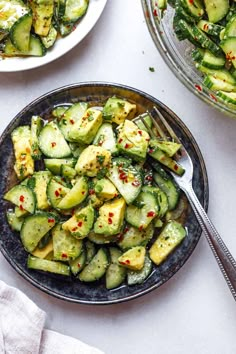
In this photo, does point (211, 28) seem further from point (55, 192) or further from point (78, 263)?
point (78, 263)

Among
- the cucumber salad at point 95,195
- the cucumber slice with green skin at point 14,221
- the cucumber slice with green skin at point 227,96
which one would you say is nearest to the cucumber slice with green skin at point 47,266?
the cucumber salad at point 95,195

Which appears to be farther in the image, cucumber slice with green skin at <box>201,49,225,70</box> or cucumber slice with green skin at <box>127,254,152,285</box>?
cucumber slice with green skin at <box>127,254,152,285</box>

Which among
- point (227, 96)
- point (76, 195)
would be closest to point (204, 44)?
point (227, 96)

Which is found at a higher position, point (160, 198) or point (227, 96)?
point (227, 96)

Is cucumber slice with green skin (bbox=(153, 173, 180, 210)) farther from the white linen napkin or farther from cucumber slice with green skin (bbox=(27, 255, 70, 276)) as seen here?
the white linen napkin

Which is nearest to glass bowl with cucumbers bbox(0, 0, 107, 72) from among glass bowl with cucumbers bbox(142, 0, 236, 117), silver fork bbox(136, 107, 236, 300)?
glass bowl with cucumbers bbox(142, 0, 236, 117)

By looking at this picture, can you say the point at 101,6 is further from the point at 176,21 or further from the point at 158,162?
the point at 158,162

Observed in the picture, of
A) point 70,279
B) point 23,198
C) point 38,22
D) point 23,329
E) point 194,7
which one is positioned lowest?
point 23,329

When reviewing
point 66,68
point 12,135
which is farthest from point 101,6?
point 12,135
